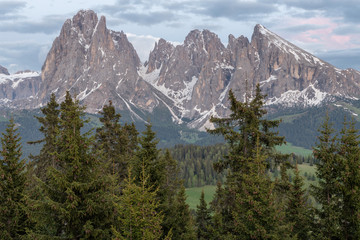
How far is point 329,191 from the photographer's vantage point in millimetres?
25344

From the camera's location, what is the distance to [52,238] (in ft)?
64.1

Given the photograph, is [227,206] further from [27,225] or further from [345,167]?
[27,225]

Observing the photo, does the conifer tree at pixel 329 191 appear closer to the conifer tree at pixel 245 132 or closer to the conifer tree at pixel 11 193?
the conifer tree at pixel 245 132

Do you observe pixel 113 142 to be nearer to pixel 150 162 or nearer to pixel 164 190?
pixel 150 162

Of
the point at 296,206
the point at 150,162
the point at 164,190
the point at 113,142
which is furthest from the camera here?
the point at 113,142

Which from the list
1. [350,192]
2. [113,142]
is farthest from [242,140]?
[113,142]

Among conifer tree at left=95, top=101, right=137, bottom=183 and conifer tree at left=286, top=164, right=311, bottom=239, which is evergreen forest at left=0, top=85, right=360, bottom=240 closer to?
conifer tree at left=286, top=164, right=311, bottom=239

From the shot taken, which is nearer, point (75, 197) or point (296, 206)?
point (75, 197)

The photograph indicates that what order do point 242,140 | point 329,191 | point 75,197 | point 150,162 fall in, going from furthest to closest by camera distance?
1. point 150,162
2. point 242,140
3. point 329,191
4. point 75,197

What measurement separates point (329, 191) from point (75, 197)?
19.6m

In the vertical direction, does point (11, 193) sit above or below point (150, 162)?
below

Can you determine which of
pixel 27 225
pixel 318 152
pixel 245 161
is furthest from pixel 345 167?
pixel 27 225

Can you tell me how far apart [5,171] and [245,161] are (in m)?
20.3


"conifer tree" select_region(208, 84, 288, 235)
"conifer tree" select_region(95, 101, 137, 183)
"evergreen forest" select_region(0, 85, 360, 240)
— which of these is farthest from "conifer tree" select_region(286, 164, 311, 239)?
"conifer tree" select_region(95, 101, 137, 183)
